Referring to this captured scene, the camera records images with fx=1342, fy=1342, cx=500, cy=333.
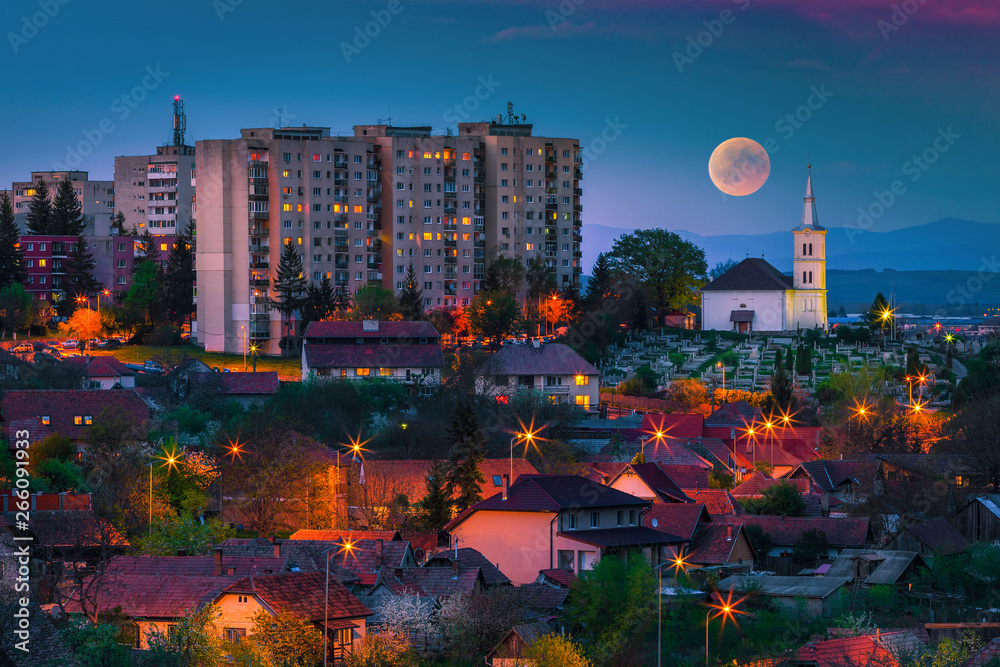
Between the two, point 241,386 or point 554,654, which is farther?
point 241,386

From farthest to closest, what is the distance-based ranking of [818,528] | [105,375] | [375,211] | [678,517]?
[375,211] → [105,375] → [818,528] → [678,517]

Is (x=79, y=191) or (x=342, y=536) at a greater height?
(x=79, y=191)

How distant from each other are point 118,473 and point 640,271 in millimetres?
70465

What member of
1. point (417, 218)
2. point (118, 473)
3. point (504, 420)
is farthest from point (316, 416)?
point (417, 218)

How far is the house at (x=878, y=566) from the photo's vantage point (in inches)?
1463

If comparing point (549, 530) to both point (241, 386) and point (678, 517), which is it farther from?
point (241, 386)

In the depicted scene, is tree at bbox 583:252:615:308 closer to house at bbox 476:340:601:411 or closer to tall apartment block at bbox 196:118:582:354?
tall apartment block at bbox 196:118:582:354

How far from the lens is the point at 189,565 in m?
30.0

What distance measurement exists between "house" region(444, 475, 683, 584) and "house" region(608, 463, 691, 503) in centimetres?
530

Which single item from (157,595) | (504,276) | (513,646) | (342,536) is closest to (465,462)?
(342,536)

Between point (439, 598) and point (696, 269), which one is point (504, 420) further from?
point (696, 269)

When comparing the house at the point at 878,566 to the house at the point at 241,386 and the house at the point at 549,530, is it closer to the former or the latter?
the house at the point at 549,530

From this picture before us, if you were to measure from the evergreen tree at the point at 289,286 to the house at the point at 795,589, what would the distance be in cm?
5788

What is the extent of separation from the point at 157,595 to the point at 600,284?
77011mm
